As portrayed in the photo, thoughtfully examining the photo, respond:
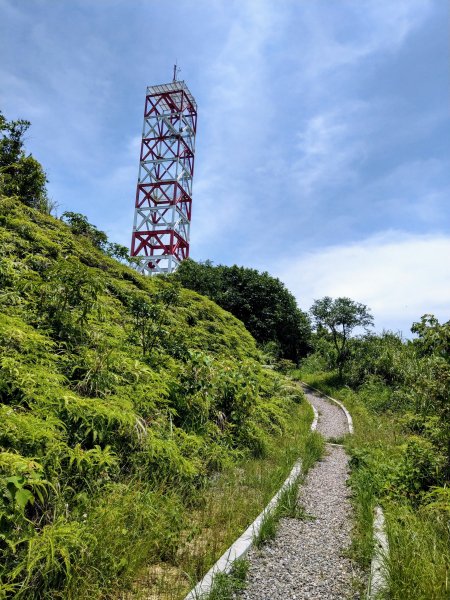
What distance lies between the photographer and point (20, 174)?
363 inches

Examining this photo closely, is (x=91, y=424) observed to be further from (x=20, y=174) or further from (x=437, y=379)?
(x=20, y=174)

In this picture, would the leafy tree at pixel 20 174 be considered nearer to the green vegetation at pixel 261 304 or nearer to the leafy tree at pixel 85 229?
the leafy tree at pixel 85 229

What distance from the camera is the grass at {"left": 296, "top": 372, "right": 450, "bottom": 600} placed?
274 centimetres

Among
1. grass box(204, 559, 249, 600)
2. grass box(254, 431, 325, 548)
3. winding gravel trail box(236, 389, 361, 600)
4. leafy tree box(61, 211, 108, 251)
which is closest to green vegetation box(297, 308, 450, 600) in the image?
winding gravel trail box(236, 389, 361, 600)

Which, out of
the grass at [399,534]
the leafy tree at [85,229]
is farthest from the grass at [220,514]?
the leafy tree at [85,229]

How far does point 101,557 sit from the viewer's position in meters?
2.77

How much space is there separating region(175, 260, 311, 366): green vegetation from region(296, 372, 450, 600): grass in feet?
52.3

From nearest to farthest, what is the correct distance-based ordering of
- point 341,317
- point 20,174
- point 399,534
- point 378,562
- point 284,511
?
1. point 378,562
2. point 399,534
3. point 284,511
4. point 20,174
5. point 341,317

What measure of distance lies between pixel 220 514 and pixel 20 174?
8804 millimetres

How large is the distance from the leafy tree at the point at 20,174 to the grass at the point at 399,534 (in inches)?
341

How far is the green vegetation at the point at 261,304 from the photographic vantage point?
77.1 ft

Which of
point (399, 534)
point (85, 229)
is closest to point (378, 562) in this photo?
point (399, 534)

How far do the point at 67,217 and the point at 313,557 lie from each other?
362 inches

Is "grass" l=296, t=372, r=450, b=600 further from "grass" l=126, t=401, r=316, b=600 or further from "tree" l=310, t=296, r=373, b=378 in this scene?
"tree" l=310, t=296, r=373, b=378
